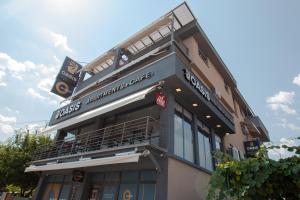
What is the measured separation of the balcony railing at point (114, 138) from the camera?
9.93 meters

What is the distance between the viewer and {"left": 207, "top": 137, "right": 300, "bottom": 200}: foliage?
398 cm

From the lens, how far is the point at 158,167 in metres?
8.44

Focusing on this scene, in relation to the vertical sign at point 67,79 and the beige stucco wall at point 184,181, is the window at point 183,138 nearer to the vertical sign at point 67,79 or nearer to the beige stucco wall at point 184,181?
the beige stucco wall at point 184,181

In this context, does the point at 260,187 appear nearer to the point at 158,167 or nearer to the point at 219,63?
the point at 158,167

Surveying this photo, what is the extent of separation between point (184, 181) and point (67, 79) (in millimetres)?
15138

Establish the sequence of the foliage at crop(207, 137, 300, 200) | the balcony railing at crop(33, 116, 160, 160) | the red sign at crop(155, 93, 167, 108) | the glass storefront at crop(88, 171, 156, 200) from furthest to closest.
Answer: the balcony railing at crop(33, 116, 160, 160), the red sign at crop(155, 93, 167, 108), the glass storefront at crop(88, 171, 156, 200), the foliage at crop(207, 137, 300, 200)

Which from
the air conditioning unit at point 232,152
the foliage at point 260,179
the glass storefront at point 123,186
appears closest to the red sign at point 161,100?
the glass storefront at point 123,186

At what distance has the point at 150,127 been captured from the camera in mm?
10492

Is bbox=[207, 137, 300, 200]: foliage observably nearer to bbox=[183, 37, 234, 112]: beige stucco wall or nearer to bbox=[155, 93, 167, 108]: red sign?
bbox=[155, 93, 167, 108]: red sign

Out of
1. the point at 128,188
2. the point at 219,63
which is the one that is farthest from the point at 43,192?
the point at 219,63

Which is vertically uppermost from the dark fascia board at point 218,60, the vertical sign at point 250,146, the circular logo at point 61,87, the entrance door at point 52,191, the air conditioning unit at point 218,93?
the dark fascia board at point 218,60

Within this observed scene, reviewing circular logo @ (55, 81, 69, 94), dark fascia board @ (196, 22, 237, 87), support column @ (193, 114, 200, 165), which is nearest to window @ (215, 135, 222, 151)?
support column @ (193, 114, 200, 165)

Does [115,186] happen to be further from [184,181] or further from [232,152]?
[232,152]

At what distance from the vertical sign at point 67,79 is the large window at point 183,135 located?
1240 centimetres
